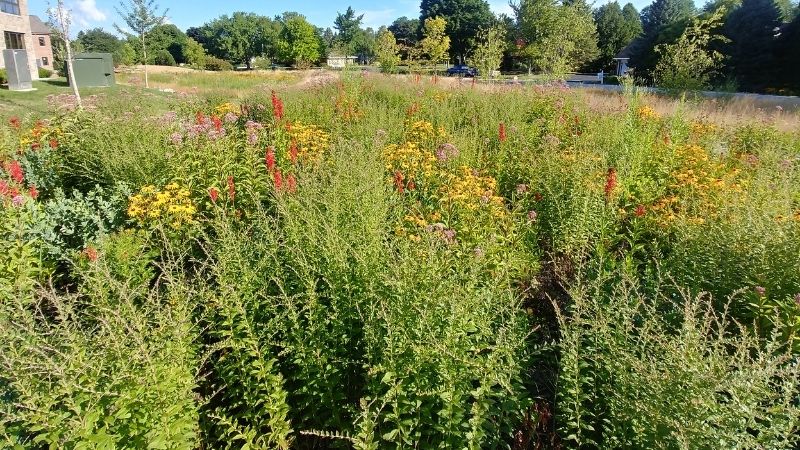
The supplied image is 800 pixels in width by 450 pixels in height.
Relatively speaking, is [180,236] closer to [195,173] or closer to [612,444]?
[195,173]

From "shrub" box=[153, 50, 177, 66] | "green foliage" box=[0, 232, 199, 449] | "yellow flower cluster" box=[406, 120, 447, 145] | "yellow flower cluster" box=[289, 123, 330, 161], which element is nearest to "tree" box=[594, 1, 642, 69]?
"yellow flower cluster" box=[406, 120, 447, 145]

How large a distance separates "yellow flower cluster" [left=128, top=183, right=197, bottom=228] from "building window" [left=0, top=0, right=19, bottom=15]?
33340mm

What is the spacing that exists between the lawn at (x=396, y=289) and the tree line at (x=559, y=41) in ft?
21.3

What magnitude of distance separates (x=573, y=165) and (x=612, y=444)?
10.6 feet

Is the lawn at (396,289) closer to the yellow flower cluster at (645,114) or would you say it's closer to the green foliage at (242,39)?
the yellow flower cluster at (645,114)

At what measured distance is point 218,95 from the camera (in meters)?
10.3

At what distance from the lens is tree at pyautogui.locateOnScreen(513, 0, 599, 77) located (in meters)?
13.1

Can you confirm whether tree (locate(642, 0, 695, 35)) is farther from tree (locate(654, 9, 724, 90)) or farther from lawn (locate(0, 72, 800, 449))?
lawn (locate(0, 72, 800, 449))

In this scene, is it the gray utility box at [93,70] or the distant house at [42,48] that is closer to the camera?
the gray utility box at [93,70]

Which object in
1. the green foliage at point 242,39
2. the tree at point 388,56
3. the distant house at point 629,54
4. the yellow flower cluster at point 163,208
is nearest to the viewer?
the yellow flower cluster at point 163,208

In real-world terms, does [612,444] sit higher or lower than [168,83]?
lower

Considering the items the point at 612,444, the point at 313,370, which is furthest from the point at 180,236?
the point at 612,444

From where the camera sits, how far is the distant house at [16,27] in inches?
1064

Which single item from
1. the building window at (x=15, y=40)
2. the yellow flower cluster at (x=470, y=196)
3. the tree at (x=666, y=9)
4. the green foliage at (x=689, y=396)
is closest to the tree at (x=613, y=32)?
the tree at (x=666, y=9)
